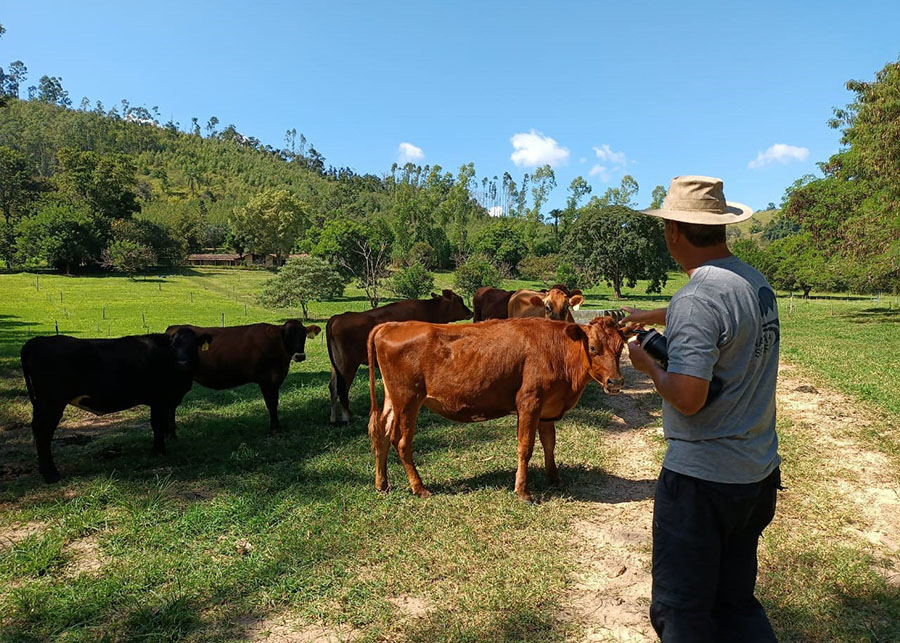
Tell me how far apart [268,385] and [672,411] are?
7406mm

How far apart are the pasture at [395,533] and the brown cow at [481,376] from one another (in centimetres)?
65

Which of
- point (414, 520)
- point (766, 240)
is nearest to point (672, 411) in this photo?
point (414, 520)

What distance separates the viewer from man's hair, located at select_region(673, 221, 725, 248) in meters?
2.61

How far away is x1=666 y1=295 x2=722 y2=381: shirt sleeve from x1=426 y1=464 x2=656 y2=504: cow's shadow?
3.77 m

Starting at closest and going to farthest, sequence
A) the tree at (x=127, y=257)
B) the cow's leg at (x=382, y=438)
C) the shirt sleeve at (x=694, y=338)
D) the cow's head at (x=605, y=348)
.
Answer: the shirt sleeve at (x=694, y=338) < the cow's head at (x=605, y=348) < the cow's leg at (x=382, y=438) < the tree at (x=127, y=257)

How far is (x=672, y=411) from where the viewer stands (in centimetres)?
262

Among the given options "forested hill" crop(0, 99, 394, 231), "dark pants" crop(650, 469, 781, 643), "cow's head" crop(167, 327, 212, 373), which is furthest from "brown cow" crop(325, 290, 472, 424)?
"forested hill" crop(0, 99, 394, 231)

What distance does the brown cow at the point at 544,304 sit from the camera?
36.9ft

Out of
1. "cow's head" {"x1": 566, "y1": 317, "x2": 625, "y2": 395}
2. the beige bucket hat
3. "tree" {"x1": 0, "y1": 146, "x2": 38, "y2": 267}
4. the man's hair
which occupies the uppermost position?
"tree" {"x1": 0, "y1": 146, "x2": 38, "y2": 267}

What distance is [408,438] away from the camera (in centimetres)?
592

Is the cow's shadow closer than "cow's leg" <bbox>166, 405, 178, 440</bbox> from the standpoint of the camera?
Yes

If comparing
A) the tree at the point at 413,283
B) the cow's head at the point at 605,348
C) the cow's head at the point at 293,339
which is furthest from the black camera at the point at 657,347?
the tree at the point at 413,283

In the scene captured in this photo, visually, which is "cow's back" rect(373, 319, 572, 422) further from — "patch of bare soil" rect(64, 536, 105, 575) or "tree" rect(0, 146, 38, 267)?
"tree" rect(0, 146, 38, 267)

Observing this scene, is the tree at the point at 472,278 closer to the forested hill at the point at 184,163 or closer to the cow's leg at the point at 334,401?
the cow's leg at the point at 334,401
